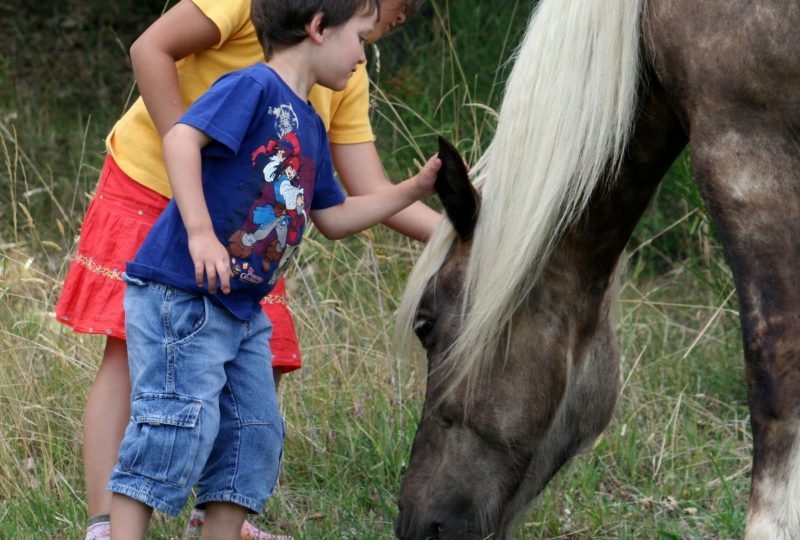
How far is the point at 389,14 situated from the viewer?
2.68 metres

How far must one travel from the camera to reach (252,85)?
2285 millimetres

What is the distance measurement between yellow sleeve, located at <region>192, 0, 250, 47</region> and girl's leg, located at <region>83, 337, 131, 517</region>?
77cm

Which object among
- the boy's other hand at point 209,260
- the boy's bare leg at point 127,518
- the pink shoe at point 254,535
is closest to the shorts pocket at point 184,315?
the boy's other hand at point 209,260

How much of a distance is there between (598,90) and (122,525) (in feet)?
4.14

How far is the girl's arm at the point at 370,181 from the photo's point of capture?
286 centimetres

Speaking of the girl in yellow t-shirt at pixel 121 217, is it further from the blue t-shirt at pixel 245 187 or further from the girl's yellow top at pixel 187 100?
the blue t-shirt at pixel 245 187

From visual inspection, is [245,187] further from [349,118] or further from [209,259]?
[349,118]

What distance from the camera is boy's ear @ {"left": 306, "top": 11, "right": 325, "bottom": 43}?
2.30m

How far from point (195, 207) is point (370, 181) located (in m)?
0.78

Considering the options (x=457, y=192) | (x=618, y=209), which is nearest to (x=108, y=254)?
(x=457, y=192)

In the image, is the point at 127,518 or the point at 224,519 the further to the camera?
the point at 224,519

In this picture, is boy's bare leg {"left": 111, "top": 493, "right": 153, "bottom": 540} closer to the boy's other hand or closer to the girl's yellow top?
the boy's other hand

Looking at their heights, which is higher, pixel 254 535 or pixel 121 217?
pixel 121 217

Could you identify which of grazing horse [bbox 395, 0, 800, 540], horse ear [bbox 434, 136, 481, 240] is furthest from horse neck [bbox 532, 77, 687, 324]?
horse ear [bbox 434, 136, 481, 240]
